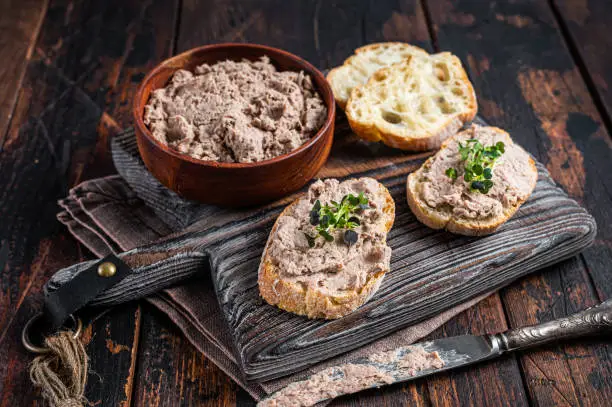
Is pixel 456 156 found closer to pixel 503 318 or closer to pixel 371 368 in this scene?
pixel 503 318

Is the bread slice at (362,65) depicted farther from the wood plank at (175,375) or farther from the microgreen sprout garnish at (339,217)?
the wood plank at (175,375)

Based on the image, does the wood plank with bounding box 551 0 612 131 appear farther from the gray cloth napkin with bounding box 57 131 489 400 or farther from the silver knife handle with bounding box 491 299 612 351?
the gray cloth napkin with bounding box 57 131 489 400

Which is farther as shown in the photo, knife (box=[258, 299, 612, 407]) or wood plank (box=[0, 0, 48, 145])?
wood plank (box=[0, 0, 48, 145])

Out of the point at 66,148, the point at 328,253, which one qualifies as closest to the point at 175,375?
the point at 328,253

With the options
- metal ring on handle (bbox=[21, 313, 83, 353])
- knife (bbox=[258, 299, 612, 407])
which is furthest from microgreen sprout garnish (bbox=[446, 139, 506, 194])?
metal ring on handle (bbox=[21, 313, 83, 353])

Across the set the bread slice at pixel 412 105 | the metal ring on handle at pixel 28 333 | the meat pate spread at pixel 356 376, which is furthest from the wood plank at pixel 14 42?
the meat pate spread at pixel 356 376

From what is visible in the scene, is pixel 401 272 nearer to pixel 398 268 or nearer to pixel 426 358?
pixel 398 268
